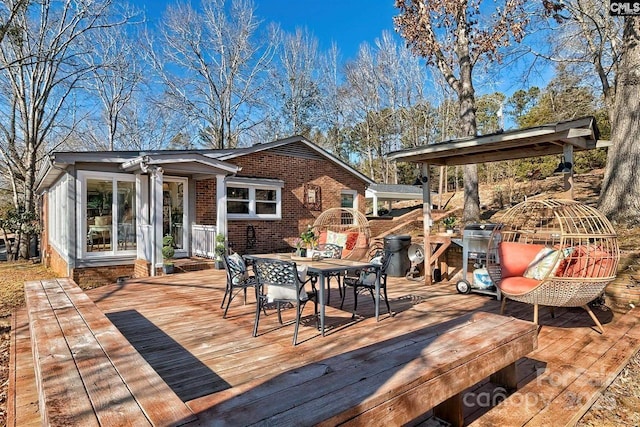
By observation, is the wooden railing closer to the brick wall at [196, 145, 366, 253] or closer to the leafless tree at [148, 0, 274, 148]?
the brick wall at [196, 145, 366, 253]

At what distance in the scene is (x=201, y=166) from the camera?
8734mm

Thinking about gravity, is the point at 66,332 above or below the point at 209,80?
below

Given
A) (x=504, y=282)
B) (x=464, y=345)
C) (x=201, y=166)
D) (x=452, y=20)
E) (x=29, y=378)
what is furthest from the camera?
(x=452, y=20)

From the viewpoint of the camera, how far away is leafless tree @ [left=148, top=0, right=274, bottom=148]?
67.3 feet

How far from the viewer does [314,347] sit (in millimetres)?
3529

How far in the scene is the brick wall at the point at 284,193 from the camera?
10539mm

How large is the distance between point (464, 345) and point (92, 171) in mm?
8672

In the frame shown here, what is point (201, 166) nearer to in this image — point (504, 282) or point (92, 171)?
point (92, 171)

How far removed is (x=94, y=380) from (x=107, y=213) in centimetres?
783

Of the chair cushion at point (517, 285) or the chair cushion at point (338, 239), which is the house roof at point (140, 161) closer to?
the chair cushion at point (338, 239)

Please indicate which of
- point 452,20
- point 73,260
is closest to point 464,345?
point 73,260

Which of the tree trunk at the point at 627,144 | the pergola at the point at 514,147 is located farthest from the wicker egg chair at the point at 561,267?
the tree trunk at the point at 627,144

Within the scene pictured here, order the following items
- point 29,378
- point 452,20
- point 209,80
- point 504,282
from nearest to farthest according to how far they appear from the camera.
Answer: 1. point 29,378
2. point 504,282
3. point 452,20
4. point 209,80

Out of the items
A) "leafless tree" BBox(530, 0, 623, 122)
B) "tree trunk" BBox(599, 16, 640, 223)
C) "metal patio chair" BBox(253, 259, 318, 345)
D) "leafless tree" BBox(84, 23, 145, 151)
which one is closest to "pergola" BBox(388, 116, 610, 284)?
"tree trunk" BBox(599, 16, 640, 223)
